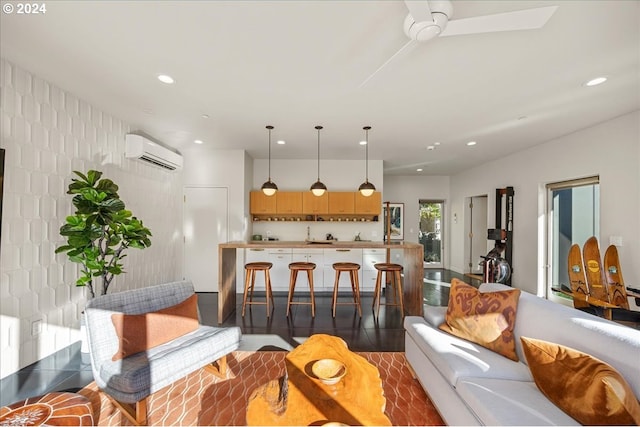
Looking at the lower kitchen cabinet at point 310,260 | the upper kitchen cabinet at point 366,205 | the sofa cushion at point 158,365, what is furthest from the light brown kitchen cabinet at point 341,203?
the sofa cushion at point 158,365

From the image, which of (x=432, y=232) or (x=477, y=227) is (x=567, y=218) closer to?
(x=477, y=227)

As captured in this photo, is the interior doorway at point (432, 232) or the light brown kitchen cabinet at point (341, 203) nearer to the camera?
the light brown kitchen cabinet at point (341, 203)

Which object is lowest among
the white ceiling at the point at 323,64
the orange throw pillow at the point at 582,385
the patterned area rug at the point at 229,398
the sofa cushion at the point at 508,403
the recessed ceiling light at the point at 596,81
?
the patterned area rug at the point at 229,398

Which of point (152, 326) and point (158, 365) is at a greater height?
point (152, 326)

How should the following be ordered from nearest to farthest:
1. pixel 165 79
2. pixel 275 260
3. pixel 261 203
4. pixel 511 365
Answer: pixel 511 365
pixel 165 79
pixel 275 260
pixel 261 203

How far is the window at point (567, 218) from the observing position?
4062mm

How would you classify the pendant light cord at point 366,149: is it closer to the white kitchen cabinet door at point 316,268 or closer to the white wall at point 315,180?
the white wall at point 315,180

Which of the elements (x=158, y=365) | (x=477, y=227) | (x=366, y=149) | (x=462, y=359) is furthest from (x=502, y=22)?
(x=477, y=227)

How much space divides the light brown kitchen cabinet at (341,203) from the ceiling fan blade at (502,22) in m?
4.15

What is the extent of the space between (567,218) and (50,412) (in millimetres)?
6542

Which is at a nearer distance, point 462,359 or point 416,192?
point 462,359

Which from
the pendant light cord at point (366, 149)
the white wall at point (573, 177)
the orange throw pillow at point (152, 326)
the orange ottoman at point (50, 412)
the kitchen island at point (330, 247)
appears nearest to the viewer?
the orange ottoman at point (50, 412)

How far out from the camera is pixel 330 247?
400cm

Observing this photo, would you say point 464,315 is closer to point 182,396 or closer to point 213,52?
point 182,396
